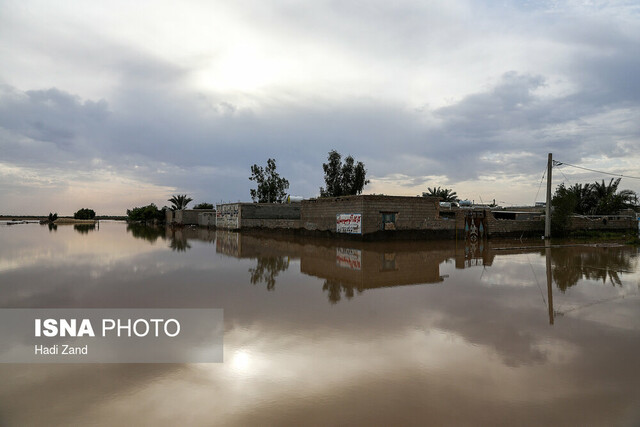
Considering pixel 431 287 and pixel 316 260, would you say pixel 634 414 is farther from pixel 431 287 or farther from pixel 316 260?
pixel 316 260

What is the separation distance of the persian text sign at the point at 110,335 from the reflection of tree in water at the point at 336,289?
2753mm

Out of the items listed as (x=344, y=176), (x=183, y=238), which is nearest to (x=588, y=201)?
(x=344, y=176)

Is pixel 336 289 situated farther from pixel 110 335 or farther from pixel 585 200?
pixel 585 200

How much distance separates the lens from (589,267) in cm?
1348

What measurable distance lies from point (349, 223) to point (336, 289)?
1637 cm

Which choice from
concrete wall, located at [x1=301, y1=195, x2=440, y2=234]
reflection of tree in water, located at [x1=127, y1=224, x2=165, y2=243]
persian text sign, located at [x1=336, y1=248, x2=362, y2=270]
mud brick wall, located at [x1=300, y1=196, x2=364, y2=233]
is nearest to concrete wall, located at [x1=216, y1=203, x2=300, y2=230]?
mud brick wall, located at [x1=300, y1=196, x2=364, y2=233]

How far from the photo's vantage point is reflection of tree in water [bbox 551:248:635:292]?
36.5 feet

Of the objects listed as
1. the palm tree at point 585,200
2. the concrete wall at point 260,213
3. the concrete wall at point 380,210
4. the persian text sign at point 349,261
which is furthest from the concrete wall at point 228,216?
the palm tree at point 585,200

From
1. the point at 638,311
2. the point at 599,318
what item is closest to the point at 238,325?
the point at 599,318

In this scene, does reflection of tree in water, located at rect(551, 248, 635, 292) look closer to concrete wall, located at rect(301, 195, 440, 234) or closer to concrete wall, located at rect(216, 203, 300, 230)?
concrete wall, located at rect(301, 195, 440, 234)

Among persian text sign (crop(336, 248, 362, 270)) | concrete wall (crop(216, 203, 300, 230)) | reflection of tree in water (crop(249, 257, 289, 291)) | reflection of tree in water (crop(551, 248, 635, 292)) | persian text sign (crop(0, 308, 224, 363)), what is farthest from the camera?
concrete wall (crop(216, 203, 300, 230))

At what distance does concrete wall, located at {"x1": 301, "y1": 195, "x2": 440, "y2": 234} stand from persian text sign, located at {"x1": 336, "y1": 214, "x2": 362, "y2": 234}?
0.28 m

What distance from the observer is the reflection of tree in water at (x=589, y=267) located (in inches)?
438

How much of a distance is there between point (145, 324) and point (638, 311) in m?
9.91
